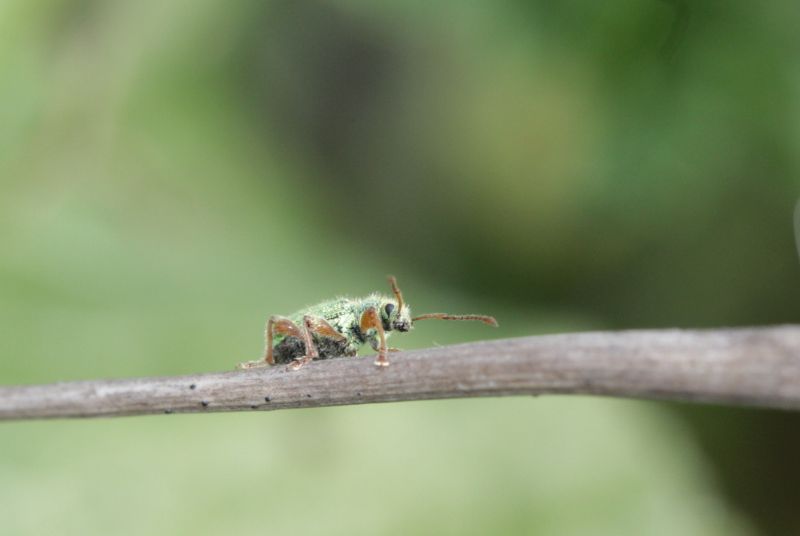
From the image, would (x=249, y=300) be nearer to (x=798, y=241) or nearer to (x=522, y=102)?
(x=522, y=102)

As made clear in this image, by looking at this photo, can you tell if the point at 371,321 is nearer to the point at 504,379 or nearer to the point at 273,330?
the point at 273,330

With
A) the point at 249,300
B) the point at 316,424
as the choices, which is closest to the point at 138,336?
the point at 249,300

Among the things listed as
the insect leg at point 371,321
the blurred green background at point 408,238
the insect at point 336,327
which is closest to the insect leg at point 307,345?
the insect at point 336,327

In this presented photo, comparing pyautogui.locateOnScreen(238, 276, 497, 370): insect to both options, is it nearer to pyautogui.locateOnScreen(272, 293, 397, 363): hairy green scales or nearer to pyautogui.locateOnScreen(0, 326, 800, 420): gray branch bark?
pyautogui.locateOnScreen(272, 293, 397, 363): hairy green scales

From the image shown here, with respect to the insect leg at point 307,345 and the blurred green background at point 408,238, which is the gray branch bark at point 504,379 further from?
the blurred green background at point 408,238

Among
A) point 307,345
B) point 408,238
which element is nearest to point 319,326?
point 307,345

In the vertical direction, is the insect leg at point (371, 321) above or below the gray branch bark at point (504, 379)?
above
